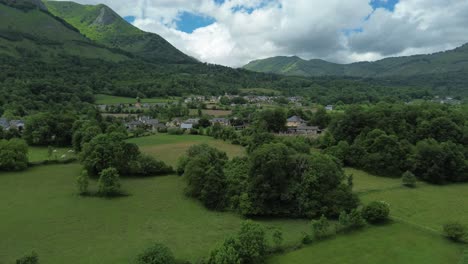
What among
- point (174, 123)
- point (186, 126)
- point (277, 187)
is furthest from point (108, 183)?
point (174, 123)

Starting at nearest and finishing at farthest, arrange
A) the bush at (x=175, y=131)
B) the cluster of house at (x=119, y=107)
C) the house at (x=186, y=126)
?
1. the bush at (x=175, y=131)
2. the house at (x=186, y=126)
3. the cluster of house at (x=119, y=107)

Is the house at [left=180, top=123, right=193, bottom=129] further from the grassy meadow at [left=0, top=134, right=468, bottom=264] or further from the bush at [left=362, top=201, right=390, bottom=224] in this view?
the bush at [left=362, top=201, right=390, bottom=224]

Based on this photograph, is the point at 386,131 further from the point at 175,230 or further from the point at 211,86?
the point at 211,86

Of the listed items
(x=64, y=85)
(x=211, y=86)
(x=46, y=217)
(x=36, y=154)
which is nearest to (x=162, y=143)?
(x=36, y=154)

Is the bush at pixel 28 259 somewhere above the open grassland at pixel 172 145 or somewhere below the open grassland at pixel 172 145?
below

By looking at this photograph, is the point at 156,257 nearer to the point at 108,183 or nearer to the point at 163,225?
the point at 163,225

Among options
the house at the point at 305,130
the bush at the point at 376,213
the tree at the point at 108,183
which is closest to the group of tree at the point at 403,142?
the house at the point at 305,130

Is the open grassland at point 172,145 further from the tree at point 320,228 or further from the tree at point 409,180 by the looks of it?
the tree at point 320,228
